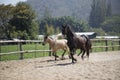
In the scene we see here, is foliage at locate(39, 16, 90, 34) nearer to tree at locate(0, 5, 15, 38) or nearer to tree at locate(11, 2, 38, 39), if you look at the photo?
tree at locate(0, 5, 15, 38)

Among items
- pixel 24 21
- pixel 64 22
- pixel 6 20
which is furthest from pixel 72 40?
pixel 64 22

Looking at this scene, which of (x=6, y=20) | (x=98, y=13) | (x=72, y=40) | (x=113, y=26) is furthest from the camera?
(x=98, y=13)

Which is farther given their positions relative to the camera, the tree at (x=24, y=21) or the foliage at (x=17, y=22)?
the tree at (x=24, y=21)

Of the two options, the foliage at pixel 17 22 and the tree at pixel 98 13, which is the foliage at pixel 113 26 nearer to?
the tree at pixel 98 13

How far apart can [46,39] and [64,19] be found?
95.5 m

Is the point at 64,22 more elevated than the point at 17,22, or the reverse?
the point at 64,22

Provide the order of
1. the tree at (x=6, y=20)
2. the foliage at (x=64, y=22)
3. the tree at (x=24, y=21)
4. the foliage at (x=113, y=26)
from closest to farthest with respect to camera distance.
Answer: the tree at (x=6, y=20) → the tree at (x=24, y=21) → the foliage at (x=64, y=22) → the foliage at (x=113, y=26)

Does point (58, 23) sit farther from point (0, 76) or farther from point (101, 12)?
point (0, 76)

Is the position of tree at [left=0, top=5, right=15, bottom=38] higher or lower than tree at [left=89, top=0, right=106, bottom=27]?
lower

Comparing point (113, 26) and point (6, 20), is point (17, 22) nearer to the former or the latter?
point (6, 20)

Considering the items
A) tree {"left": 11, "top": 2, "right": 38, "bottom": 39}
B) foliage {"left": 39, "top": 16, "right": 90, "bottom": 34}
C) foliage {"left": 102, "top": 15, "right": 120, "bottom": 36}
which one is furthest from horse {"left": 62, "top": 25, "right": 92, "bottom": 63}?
foliage {"left": 102, "top": 15, "right": 120, "bottom": 36}

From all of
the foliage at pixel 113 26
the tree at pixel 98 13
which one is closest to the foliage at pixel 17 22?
the foliage at pixel 113 26

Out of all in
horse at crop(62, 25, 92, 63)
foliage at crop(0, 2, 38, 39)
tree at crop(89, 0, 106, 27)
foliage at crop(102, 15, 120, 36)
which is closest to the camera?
horse at crop(62, 25, 92, 63)

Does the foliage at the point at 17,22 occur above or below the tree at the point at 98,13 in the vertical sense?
below
